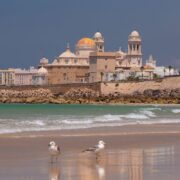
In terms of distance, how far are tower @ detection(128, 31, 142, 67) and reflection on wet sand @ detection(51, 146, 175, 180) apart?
97.3 metres

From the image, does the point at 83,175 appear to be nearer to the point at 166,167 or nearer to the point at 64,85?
the point at 166,167

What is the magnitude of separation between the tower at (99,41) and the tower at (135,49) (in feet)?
15.9

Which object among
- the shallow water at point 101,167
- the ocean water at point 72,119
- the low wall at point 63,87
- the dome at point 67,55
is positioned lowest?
the shallow water at point 101,167

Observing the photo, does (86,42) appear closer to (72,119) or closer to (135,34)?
(135,34)

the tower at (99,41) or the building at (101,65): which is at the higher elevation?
the tower at (99,41)

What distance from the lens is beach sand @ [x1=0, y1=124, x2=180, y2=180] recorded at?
1003cm

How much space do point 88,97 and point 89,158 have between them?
79.9m

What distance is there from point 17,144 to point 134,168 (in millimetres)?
5206

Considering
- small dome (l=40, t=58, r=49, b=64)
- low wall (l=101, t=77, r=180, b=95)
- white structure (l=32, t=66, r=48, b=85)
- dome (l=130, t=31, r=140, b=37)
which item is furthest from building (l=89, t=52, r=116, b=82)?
small dome (l=40, t=58, r=49, b=64)

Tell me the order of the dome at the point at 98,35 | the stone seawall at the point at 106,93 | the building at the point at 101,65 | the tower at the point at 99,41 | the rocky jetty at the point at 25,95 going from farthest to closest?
1. the dome at the point at 98,35
2. the tower at the point at 99,41
3. the building at the point at 101,65
4. the rocky jetty at the point at 25,95
5. the stone seawall at the point at 106,93

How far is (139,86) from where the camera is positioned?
9250 centimetres

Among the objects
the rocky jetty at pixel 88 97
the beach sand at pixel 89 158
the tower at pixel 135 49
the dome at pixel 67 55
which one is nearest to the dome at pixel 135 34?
the tower at pixel 135 49

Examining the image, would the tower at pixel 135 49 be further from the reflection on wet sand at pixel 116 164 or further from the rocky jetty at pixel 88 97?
the reflection on wet sand at pixel 116 164

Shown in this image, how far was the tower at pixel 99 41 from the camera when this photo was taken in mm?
113262
